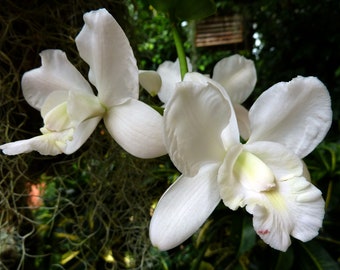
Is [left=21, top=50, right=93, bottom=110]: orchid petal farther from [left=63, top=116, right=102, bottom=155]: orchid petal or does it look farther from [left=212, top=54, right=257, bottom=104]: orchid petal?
[left=212, top=54, right=257, bottom=104]: orchid petal

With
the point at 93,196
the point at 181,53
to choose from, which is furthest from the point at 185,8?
the point at 93,196

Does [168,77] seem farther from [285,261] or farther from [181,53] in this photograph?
[285,261]

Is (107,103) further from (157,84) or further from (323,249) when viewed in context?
(323,249)

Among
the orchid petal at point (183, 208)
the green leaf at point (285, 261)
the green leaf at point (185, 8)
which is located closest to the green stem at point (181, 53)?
the green leaf at point (185, 8)

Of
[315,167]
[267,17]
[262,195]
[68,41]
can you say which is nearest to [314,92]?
[262,195]

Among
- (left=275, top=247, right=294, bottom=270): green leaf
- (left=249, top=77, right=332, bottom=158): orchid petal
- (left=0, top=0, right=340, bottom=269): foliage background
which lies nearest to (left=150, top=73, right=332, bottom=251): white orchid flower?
(left=249, top=77, right=332, bottom=158): orchid petal

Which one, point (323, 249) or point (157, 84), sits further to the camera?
point (323, 249)
